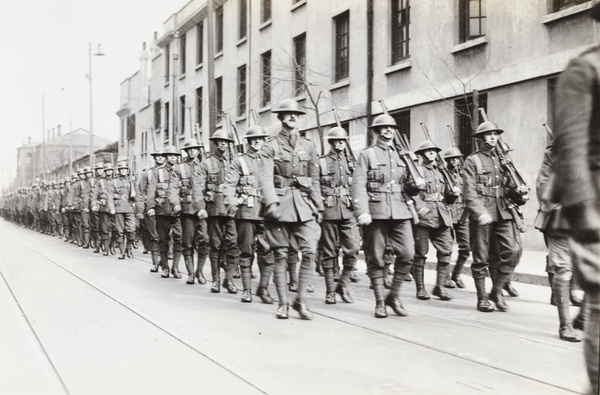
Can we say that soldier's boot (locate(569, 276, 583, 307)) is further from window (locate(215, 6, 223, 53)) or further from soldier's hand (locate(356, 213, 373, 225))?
window (locate(215, 6, 223, 53))

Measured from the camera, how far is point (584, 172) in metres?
2.94

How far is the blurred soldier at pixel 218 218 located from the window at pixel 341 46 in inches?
442

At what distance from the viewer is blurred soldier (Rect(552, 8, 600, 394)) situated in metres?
2.93

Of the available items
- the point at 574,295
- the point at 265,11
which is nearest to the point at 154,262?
the point at 574,295

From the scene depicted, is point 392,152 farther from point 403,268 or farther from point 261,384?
point 261,384

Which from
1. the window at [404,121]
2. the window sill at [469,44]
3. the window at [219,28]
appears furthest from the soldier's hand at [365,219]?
the window at [219,28]

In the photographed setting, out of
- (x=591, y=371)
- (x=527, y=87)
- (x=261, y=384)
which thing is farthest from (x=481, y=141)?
(x=527, y=87)

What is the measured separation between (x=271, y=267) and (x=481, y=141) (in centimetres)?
303

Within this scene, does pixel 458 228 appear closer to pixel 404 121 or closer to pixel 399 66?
pixel 404 121

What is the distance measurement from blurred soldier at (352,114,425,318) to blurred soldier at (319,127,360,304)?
107 cm

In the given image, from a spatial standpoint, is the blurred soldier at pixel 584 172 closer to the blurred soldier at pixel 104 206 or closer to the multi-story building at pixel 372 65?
the multi-story building at pixel 372 65

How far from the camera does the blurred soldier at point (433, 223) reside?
31.5 ft

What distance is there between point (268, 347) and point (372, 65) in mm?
15463

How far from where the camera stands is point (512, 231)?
8.46 m
